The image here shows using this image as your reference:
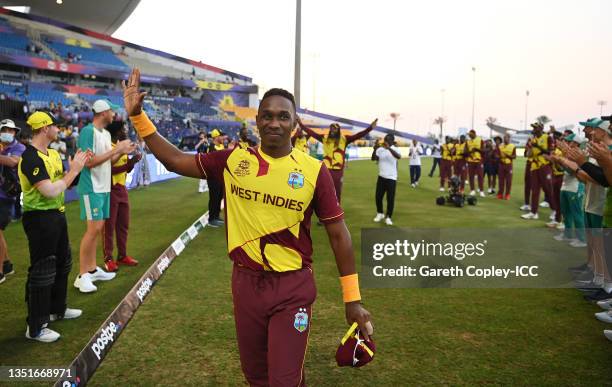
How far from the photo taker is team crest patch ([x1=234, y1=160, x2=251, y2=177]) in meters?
2.65

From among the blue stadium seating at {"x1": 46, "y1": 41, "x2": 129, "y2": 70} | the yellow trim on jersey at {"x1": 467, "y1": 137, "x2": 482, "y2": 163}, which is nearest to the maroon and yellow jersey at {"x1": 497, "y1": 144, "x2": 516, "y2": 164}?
the yellow trim on jersey at {"x1": 467, "y1": 137, "x2": 482, "y2": 163}

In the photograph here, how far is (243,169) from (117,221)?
18.0ft

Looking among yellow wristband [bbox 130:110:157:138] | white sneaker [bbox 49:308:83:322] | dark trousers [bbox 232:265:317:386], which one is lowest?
white sneaker [bbox 49:308:83:322]

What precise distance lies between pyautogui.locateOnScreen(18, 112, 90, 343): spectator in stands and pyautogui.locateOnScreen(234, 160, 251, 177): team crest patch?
8.34ft

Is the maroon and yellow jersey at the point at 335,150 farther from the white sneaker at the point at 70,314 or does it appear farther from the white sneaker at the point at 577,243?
the white sneaker at the point at 70,314

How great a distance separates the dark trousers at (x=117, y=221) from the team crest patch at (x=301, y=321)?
540 centimetres

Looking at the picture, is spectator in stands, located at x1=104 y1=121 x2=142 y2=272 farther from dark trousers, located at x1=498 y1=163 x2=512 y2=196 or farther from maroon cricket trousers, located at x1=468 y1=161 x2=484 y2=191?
maroon cricket trousers, located at x1=468 y1=161 x2=484 y2=191

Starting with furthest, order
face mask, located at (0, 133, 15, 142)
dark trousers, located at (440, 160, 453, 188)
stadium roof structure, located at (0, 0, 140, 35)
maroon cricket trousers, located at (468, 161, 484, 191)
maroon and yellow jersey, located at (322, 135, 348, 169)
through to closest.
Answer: stadium roof structure, located at (0, 0, 140, 35) → dark trousers, located at (440, 160, 453, 188) → maroon cricket trousers, located at (468, 161, 484, 191) → maroon and yellow jersey, located at (322, 135, 348, 169) → face mask, located at (0, 133, 15, 142)

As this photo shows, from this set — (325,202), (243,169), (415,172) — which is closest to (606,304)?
(325,202)

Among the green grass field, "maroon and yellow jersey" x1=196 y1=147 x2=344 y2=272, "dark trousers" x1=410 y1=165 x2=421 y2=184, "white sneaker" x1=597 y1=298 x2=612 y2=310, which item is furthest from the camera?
"dark trousers" x1=410 y1=165 x2=421 y2=184

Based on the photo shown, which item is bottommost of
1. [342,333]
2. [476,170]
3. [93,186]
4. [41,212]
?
[342,333]

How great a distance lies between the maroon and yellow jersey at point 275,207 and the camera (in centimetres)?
258

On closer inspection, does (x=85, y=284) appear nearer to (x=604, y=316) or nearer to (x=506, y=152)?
(x=604, y=316)

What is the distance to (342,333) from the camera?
4.87 meters
